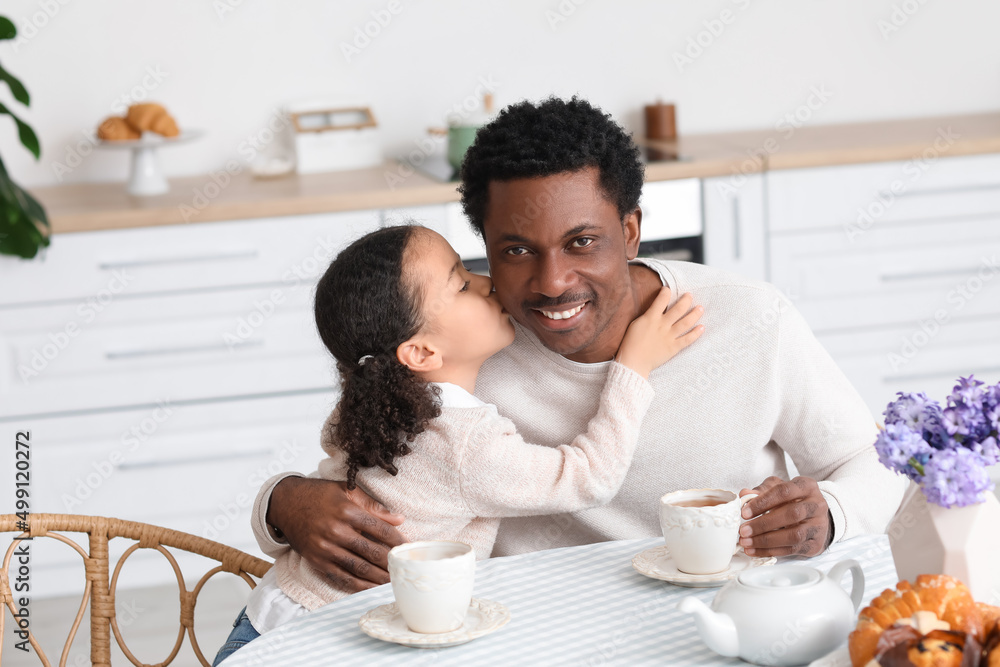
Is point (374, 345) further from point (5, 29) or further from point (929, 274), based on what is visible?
point (929, 274)

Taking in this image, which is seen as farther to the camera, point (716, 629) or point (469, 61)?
Answer: point (469, 61)

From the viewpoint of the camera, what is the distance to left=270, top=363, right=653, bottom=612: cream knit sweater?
4.11 ft

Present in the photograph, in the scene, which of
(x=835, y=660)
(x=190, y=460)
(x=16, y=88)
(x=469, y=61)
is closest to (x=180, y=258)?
(x=190, y=460)

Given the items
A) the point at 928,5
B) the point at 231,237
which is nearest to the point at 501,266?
the point at 231,237

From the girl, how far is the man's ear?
0.09m

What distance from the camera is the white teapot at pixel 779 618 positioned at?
33.4 inches

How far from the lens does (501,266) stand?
1354 millimetres

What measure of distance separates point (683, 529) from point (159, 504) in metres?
2.05

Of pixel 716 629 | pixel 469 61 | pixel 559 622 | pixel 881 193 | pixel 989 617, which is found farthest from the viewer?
pixel 469 61

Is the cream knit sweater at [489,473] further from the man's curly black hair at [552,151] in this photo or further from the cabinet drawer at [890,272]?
the cabinet drawer at [890,272]

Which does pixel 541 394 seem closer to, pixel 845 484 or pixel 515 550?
pixel 515 550

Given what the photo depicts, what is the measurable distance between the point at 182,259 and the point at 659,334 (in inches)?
63.9

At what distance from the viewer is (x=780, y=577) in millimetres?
877

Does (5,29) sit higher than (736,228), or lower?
higher
